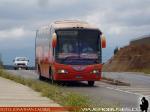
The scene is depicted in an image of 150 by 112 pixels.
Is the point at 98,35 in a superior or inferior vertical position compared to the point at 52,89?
superior

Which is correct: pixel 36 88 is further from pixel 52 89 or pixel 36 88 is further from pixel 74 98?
pixel 74 98


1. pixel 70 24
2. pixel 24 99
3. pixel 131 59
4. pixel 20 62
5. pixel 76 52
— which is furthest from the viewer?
pixel 131 59

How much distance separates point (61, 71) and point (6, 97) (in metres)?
11.9

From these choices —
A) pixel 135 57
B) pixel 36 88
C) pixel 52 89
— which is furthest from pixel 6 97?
pixel 135 57

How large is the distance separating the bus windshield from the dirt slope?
153 ft

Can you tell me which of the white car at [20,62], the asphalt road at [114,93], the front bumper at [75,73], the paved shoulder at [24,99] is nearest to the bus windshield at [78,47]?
the front bumper at [75,73]

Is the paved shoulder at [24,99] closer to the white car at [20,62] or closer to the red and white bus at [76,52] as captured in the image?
the red and white bus at [76,52]

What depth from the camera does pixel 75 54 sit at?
3441cm

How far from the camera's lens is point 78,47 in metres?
34.6

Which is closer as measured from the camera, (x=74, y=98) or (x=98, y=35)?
(x=74, y=98)

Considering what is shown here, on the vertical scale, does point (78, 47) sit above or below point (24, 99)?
above

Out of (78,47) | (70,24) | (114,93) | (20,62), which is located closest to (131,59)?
(20,62)

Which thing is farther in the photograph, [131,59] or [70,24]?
[131,59]

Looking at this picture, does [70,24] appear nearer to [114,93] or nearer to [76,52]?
[76,52]
